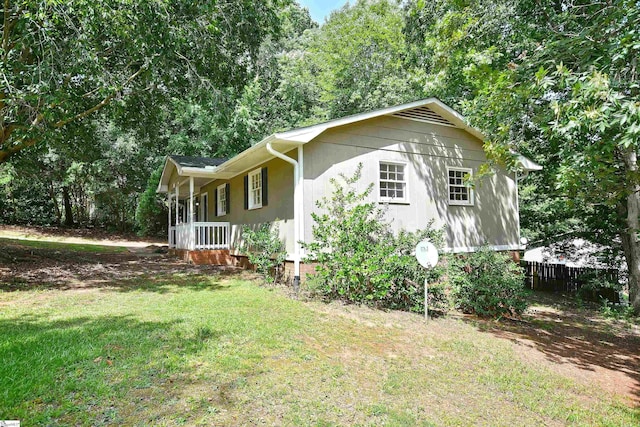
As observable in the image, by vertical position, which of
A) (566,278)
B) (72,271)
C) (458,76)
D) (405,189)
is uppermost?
(458,76)

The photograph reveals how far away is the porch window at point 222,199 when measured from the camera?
13133 mm

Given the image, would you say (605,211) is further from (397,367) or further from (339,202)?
(397,367)

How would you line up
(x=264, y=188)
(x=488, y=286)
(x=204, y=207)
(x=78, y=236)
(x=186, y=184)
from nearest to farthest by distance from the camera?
1. (x=488, y=286)
2. (x=264, y=188)
3. (x=186, y=184)
4. (x=204, y=207)
5. (x=78, y=236)

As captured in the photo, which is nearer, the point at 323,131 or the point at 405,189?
the point at 323,131

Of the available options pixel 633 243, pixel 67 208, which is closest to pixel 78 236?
pixel 67 208

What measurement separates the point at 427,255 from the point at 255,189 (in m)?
5.89

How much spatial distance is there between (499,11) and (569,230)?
32.0 feet

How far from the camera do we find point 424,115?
10.2 m

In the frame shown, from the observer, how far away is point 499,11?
872 centimetres

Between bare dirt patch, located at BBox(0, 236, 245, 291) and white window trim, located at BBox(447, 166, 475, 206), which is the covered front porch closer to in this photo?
bare dirt patch, located at BBox(0, 236, 245, 291)

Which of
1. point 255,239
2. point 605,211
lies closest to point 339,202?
point 255,239

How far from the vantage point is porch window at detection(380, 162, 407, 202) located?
9406mm

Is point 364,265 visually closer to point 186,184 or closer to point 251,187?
point 251,187

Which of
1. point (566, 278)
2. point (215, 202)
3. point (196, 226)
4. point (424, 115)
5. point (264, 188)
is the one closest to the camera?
point (264, 188)
